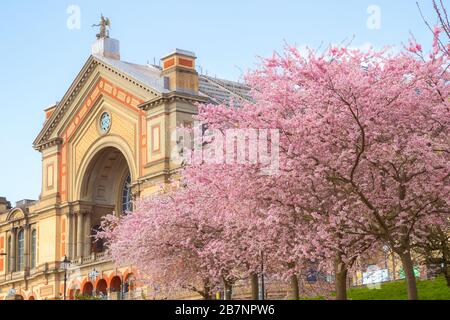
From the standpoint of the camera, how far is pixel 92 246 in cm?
7381

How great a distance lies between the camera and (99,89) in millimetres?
71375

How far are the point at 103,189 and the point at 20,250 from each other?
42.9 feet

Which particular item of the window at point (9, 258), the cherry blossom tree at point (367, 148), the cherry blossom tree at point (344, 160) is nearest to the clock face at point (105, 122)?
the window at point (9, 258)

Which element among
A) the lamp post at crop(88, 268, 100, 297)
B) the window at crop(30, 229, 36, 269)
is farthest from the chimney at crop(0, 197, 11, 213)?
the lamp post at crop(88, 268, 100, 297)

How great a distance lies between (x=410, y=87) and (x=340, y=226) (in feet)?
16.7

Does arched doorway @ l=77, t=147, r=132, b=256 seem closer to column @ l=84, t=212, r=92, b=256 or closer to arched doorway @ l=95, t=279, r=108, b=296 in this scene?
column @ l=84, t=212, r=92, b=256

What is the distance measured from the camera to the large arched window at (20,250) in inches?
3169

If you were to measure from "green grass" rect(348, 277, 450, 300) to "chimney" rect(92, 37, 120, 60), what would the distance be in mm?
37149

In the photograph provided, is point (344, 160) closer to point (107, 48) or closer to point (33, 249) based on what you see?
point (107, 48)

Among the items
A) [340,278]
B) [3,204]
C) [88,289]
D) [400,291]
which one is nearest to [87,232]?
[88,289]

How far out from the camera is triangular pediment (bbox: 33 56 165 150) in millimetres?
66500

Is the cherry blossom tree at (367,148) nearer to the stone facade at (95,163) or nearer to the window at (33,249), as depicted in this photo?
the stone facade at (95,163)

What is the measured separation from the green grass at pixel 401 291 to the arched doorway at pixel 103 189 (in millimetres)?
32255
